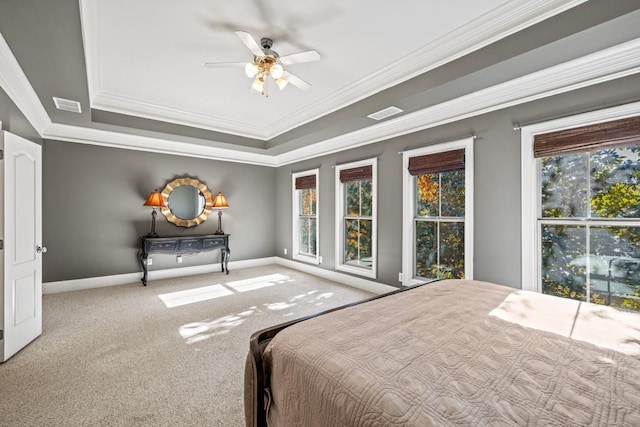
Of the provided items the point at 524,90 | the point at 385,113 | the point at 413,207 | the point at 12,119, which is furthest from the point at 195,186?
the point at 524,90

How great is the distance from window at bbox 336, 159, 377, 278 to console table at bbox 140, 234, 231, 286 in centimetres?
222

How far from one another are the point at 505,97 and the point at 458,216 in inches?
53.9

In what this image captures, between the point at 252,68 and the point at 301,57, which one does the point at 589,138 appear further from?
the point at 252,68

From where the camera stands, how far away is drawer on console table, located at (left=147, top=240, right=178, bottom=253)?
15.6ft

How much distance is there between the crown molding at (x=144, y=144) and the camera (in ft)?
14.1

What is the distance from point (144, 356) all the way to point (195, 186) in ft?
11.7

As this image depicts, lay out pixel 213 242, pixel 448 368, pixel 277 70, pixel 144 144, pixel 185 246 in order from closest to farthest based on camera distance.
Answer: pixel 448 368
pixel 277 70
pixel 144 144
pixel 185 246
pixel 213 242

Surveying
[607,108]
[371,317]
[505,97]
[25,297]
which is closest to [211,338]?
[25,297]

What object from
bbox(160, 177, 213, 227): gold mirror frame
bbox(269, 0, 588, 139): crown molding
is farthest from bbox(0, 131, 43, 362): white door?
bbox(269, 0, 588, 139): crown molding

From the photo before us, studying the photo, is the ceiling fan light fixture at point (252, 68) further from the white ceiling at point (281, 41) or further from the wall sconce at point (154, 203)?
the wall sconce at point (154, 203)

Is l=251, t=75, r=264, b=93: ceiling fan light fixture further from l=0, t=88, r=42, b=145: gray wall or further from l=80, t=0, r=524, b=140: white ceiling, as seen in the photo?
l=0, t=88, r=42, b=145: gray wall

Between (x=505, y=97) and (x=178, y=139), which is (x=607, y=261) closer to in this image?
(x=505, y=97)

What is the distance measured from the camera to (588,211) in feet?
8.57

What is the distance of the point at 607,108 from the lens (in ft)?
7.95
